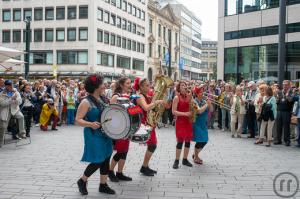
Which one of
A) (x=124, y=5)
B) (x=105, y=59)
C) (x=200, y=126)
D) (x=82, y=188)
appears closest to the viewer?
(x=82, y=188)

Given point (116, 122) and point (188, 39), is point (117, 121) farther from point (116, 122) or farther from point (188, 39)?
point (188, 39)

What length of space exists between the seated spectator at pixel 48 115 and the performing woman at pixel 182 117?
8459 mm

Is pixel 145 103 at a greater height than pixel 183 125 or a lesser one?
greater

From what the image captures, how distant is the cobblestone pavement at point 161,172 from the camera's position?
6.46 m

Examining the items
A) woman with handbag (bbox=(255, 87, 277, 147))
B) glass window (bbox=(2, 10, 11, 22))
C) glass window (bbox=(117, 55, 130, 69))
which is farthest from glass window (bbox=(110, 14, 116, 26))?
woman with handbag (bbox=(255, 87, 277, 147))

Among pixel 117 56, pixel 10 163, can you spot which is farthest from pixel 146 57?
pixel 10 163

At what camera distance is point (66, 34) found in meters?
56.3

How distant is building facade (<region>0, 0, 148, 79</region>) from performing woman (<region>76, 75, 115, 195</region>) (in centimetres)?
4931

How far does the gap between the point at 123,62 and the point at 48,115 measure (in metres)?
49.6

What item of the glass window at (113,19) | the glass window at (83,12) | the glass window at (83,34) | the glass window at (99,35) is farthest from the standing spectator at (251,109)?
the glass window at (113,19)

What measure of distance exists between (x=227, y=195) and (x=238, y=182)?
0.98 metres

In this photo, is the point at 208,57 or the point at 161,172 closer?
the point at 161,172

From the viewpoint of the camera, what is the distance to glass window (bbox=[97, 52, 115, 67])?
57.1 m

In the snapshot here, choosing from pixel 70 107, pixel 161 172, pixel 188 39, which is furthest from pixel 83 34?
pixel 188 39
